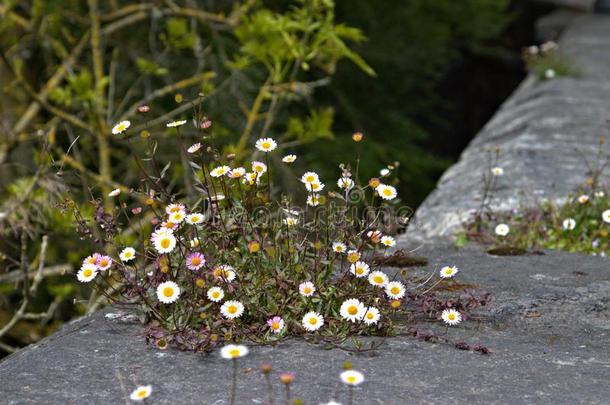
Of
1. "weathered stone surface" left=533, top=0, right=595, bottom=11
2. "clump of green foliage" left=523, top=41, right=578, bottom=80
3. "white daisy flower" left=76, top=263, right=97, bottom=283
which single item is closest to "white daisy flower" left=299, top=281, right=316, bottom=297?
"white daisy flower" left=76, top=263, right=97, bottom=283

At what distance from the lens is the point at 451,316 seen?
2.11 metres

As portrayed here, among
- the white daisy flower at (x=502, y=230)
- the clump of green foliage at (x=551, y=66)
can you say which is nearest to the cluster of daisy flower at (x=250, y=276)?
the white daisy flower at (x=502, y=230)

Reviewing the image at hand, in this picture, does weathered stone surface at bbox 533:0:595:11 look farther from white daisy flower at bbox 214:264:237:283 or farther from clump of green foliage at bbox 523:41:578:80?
white daisy flower at bbox 214:264:237:283

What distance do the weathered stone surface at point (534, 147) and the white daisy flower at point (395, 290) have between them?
1.10 metres

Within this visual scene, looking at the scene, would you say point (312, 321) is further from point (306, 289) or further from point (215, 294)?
point (215, 294)

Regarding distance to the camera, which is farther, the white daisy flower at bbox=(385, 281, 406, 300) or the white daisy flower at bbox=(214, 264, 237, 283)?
the white daisy flower at bbox=(385, 281, 406, 300)

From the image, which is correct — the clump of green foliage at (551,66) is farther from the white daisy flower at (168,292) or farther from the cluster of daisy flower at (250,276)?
the white daisy flower at (168,292)

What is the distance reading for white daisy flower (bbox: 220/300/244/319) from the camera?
6.43ft

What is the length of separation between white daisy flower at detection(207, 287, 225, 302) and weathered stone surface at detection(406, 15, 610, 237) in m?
1.36

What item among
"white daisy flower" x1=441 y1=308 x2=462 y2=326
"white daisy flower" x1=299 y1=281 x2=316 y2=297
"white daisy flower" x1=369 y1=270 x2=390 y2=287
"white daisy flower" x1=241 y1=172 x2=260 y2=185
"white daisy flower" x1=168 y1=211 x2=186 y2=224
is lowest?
"white daisy flower" x1=441 y1=308 x2=462 y2=326

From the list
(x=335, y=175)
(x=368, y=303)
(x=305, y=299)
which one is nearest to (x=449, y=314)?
(x=368, y=303)

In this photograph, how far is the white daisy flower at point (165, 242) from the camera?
2.00 meters

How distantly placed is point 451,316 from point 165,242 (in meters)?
0.71

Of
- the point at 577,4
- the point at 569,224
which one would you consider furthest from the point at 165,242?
the point at 577,4
